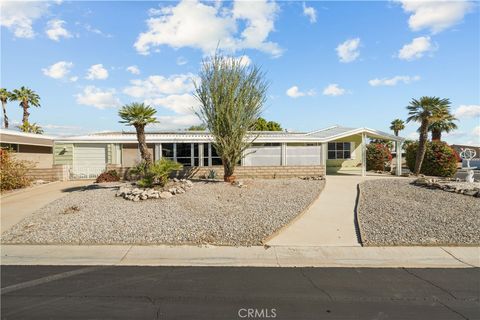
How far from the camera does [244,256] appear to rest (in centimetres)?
729

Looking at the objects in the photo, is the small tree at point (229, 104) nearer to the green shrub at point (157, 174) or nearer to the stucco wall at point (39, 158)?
the green shrub at point (157, 174)

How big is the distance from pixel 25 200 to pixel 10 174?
2993mm

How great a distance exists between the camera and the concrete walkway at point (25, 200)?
10.3 m

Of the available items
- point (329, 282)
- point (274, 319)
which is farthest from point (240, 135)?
point (274, 319)

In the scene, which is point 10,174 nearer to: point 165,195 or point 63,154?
point 63,154

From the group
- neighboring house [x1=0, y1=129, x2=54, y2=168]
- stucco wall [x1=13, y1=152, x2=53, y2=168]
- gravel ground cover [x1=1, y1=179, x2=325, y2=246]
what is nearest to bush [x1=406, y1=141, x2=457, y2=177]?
gravel ground cover [x1=1, y1=179, x2=325, y2=246]

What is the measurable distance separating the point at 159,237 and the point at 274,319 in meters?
4.64

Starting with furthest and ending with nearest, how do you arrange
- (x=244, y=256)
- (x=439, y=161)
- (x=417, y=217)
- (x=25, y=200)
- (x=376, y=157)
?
(x=376, y=157) → (x=439, y=161) → (x=25, y=200) → (x=417, y=217) → (x=244, y=256)

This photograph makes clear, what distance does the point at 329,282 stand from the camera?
5.79 metres

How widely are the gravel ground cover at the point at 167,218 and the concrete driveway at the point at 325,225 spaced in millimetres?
340

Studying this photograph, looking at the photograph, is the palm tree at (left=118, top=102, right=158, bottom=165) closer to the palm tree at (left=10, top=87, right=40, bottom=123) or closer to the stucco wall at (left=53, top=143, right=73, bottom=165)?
the stucco wall at (left=53, top=143, right=73, bottom=165)

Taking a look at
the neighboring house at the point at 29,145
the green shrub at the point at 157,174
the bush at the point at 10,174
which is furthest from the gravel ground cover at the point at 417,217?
the neighboring house at the point at 29,145

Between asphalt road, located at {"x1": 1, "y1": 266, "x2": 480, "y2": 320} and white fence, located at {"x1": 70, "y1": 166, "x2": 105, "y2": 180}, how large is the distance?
13813mm

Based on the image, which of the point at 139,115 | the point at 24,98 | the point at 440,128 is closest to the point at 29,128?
the point at 24,98
